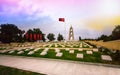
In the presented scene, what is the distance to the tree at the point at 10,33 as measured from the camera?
53.8m

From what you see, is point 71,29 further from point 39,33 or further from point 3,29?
point 3,29

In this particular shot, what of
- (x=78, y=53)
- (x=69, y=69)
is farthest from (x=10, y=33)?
(x=69, y=69)

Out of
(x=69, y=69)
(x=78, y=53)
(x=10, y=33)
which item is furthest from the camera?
(x=10, y=33)

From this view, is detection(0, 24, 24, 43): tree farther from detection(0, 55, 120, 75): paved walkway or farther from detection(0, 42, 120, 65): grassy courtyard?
detection(0, 55, 120, 75): paved walkway

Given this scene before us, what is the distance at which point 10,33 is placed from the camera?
58469 mm

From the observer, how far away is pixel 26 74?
25.2ft

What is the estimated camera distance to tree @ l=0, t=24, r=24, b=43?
53.8 m

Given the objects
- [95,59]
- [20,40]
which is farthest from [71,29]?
[95,59]

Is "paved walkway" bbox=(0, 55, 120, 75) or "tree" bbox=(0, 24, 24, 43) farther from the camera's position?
"tree" bbox=(0, 24, 24, 43)

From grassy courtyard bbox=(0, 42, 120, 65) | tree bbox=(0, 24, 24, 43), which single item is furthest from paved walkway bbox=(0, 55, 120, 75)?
tree bbox=(0, 24, 24, 43)

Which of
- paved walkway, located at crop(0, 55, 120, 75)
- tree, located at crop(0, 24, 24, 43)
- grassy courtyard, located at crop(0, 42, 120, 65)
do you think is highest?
tree, located at crop(0, 24, 24, 43)

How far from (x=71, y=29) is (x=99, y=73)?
99.3m

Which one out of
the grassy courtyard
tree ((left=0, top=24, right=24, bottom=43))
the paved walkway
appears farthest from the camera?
tree ((left=0, top=24, right=24, bottom=43))

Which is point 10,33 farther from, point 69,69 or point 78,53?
point 69,69
